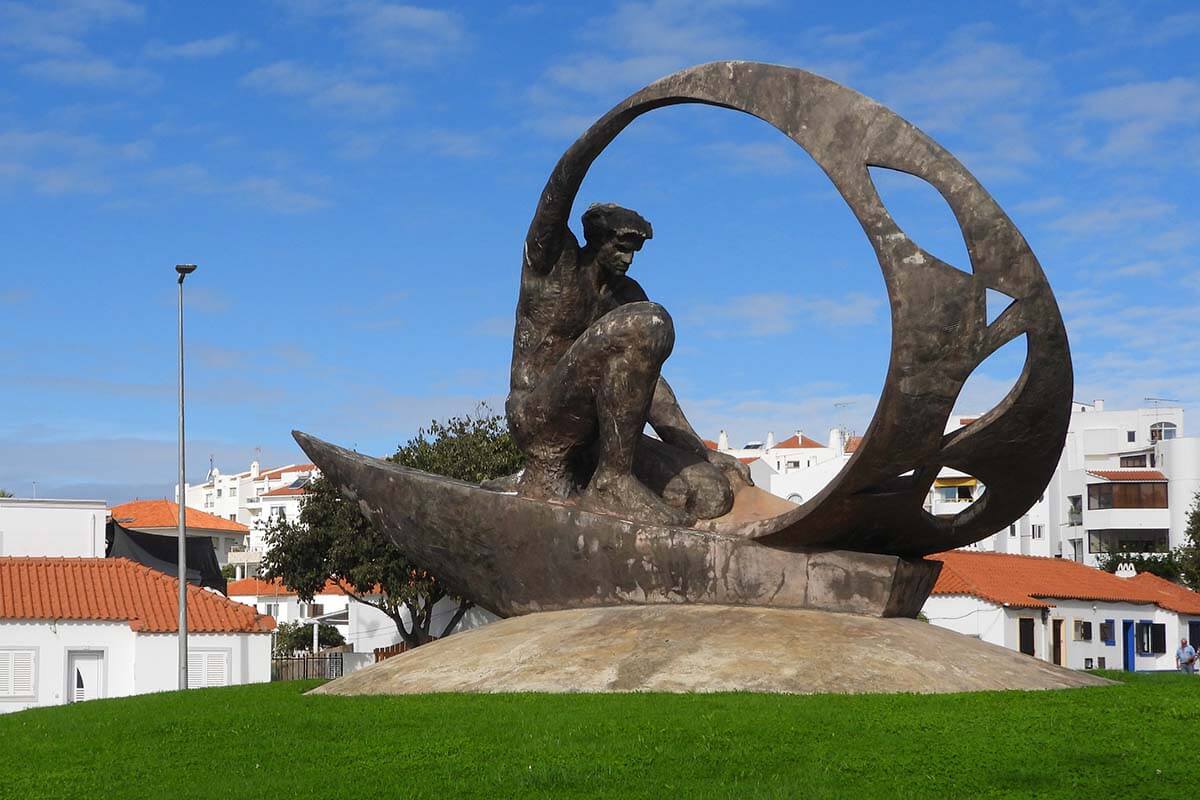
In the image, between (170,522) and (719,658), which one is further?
(170,522)

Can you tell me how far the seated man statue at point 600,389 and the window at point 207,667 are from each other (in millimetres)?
19324

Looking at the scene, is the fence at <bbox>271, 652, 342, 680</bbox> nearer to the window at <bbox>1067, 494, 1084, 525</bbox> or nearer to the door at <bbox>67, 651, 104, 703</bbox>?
the door at <bbox>67, 651, 104, 703</bbox>

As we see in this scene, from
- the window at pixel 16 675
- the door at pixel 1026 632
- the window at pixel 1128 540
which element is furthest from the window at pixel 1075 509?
the window at pixel 16 675

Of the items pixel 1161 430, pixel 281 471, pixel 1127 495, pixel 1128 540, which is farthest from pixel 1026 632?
pixel 281 471

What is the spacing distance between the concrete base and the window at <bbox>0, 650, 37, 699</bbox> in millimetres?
19776

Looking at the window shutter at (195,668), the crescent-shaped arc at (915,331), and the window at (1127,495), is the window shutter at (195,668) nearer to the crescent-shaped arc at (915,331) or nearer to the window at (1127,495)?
the crescent-shaped arc at (915,331)

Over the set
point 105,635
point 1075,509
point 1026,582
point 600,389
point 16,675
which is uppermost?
point 600,389

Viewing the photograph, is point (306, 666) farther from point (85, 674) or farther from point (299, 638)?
point (299, 638)

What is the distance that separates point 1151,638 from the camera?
44.0 meters

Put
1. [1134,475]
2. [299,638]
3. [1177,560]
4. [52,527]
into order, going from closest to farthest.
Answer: [52,527] → [1177,560] → [299,638] → [1134,475]

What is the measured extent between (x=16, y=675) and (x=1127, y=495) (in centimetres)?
4804

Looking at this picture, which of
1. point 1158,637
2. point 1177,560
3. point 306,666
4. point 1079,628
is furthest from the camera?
point 1177,560

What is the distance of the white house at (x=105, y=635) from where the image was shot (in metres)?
30.1

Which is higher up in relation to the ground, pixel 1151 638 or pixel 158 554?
pixel 158 554
